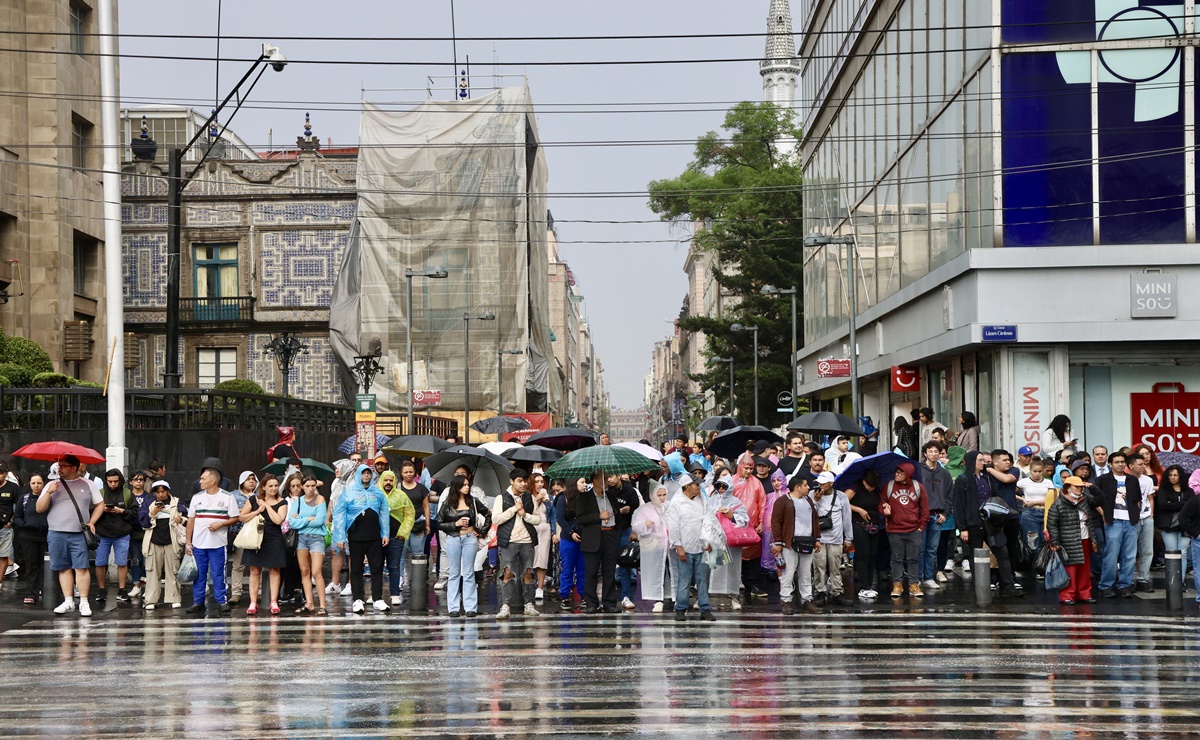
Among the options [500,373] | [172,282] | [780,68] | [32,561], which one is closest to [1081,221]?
[172,282]

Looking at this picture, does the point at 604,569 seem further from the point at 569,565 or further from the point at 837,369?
the point at 837,369

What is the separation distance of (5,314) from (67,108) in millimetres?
5874

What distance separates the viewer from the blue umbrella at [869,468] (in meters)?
17.0

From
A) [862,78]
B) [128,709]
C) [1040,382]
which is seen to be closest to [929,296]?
[1040,382]

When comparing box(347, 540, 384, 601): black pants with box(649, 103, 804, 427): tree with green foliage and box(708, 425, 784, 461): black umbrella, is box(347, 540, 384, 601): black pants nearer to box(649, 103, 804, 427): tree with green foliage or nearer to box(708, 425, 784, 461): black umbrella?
box(708, 425, 784, 461): black umbrella

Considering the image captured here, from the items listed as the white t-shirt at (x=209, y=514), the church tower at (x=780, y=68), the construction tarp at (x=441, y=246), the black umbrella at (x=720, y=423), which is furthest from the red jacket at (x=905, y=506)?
the church tower at (x=780, y=68)

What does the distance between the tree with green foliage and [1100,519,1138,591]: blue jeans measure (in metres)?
37.1

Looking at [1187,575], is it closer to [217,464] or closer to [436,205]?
[217,464]

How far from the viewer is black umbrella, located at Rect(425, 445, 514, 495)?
1856 cm

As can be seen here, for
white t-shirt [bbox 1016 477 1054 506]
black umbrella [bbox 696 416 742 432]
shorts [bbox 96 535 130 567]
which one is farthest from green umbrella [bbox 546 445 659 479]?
black umbrella [bbox 696 416 742 432]

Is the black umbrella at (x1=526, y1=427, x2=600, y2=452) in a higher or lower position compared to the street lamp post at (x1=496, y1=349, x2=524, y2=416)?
lower

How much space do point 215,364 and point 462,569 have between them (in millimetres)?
41036

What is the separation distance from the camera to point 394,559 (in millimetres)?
17609

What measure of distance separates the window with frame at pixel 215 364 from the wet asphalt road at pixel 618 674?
3914cm
